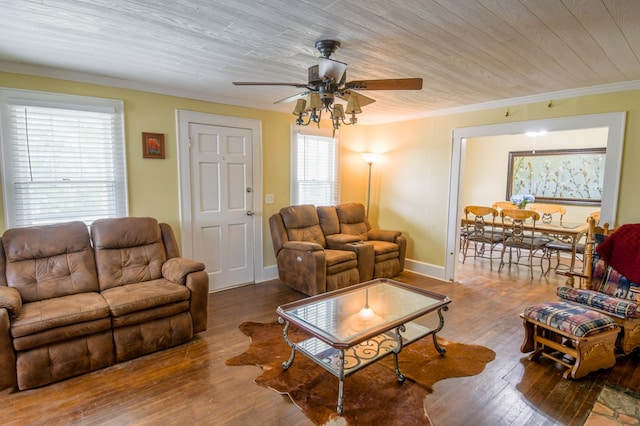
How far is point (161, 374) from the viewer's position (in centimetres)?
248

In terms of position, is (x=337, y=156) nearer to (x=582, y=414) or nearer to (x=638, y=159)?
(x=638, y=159)

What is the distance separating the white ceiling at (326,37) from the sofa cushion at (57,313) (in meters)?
1.88

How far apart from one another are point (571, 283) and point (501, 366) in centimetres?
121

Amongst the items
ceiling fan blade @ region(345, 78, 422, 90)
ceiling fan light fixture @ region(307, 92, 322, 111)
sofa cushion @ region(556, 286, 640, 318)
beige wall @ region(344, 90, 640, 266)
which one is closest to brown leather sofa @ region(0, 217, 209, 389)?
ceiling fan light fixture @ region(307, 92, 322, 111)

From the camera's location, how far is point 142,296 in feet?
8.86

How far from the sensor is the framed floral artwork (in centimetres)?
586

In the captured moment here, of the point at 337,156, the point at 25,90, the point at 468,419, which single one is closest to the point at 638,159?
the point at 468,419

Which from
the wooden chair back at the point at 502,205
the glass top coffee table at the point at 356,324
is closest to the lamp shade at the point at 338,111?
the glass top coffee table at the point at 356,324

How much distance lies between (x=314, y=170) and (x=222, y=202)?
1503mm

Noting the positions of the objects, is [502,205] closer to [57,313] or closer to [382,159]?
[382,159]

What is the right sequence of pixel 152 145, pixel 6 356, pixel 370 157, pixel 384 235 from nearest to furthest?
pixel 6 356
pixel 152 145
pixel 384 235
pixel 370 157

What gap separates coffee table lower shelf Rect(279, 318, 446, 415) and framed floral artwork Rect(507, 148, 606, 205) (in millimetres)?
5072

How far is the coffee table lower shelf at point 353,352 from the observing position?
7.16 ft

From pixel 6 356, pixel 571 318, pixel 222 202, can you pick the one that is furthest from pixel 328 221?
pixel 6 356
